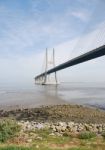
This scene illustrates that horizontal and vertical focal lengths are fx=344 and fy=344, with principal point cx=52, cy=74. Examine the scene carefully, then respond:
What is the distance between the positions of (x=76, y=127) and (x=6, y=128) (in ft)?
12.4

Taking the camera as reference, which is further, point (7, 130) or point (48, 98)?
point (48, 98)

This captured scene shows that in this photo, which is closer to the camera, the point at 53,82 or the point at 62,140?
the point at 62,140

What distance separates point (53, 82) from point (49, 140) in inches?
3612

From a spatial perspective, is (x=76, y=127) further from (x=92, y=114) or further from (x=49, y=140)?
(x=92, y=114)

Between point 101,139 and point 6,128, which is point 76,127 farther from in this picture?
point 6,128

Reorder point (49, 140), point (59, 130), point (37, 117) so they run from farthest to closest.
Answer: point (37, 117) → point (59, 130) → point (49, 140)

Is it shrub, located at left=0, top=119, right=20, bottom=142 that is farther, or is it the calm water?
the calm water

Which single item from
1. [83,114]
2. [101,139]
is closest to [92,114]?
[83,114]

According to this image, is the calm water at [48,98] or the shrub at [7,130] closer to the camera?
the shrub at [7,130]

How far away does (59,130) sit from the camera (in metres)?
12.9

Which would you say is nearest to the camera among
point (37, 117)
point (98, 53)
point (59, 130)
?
point (59, 130)

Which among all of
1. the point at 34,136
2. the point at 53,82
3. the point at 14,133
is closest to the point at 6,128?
the point at 14,133

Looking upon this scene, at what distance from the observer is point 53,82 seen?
102375 millimetres

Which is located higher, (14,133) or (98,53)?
(98,53)
